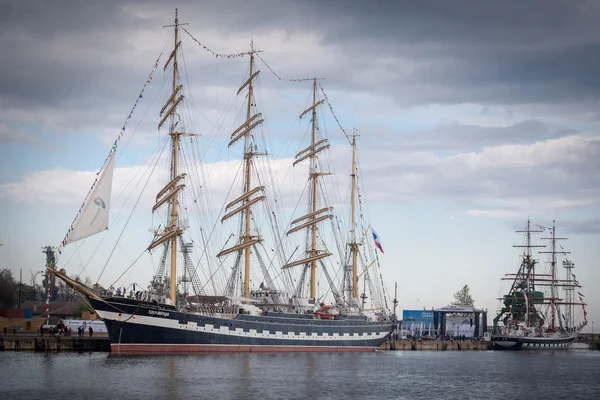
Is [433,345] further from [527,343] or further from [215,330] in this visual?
[215,330]

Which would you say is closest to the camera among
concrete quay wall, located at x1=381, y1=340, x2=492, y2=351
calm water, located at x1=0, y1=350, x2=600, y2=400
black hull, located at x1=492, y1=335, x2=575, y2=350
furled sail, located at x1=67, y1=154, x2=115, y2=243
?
calm water, located at x1=0, y1=350, x2=600, y2=400

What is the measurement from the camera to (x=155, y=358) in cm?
7144

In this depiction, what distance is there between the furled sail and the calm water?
428 inches

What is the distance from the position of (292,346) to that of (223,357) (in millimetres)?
15053

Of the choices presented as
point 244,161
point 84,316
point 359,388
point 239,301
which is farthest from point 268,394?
point 84,316

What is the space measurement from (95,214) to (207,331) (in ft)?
54.6

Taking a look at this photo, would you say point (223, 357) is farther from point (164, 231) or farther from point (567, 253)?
point (567, 253)

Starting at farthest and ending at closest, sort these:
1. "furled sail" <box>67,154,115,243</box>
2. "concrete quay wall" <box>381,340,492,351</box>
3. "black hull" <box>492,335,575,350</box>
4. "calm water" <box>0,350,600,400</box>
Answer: "black hull" <box>492,335,575,350</box> < "concrete quay wall" <box>381,340,492,351</box> < "furled sail" <box>67,154,115,243</box> < "calm water" <box>0,350,600,400</box>

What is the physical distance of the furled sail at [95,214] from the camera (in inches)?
2763

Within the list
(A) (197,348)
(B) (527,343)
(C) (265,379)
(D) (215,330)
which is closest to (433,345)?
A: (B) (527,343)

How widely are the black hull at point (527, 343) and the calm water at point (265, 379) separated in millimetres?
48908

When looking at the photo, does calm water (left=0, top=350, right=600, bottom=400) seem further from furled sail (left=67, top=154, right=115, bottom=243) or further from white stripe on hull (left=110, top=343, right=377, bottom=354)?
furled sail (left=67, top=154, right=115, bottom=243)

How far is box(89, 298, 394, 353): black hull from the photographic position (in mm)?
72875

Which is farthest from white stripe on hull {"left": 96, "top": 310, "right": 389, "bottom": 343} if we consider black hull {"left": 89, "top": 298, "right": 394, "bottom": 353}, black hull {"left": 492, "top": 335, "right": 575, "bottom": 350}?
black hull {"left": 492, "top": 335, "right": 575, "bottom": 350}
